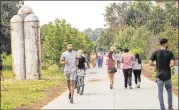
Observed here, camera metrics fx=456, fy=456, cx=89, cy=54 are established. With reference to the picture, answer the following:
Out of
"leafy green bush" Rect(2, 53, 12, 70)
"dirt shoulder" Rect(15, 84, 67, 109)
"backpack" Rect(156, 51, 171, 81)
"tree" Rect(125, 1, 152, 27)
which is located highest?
"tree" Rect(125, 1, 152, 27)

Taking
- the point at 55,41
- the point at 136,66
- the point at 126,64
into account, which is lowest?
the point at 136,66

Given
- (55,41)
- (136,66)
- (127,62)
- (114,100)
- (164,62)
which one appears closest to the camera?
(164,62)

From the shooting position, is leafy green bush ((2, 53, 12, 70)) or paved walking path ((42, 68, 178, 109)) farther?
leafy green bush ((2, 53, 12, 70))

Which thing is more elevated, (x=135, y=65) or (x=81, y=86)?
(x=135, y=65)

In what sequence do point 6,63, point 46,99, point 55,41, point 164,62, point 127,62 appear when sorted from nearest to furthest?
point 164,62, point 46,99, point 127,62, point 55,41, point 6,63

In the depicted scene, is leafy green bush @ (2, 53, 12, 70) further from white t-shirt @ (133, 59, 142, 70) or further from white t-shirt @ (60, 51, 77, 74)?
white t-shirt @ (60, 51, 77, 74)

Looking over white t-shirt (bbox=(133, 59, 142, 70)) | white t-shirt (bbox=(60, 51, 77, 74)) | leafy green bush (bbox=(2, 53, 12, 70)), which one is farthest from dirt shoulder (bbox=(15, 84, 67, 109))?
leafy green bush (bbox=(2, 53, 12, 70))

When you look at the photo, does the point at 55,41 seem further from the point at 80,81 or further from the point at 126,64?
the point at 80,81

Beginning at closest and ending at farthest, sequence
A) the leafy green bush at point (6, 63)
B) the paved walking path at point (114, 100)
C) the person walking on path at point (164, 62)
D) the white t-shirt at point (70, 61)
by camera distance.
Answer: the person walking on path at point (164, 62) → the paved walking path at point (114, 100) → the white t-shirt at point (70, 61) → the leafy green bush at point (6, 63)

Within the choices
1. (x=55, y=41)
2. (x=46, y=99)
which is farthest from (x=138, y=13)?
(x=46, y=99)

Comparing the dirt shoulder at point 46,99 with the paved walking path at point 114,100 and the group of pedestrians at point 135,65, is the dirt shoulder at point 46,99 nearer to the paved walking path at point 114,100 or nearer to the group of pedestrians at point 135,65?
the paved walking path at point 114,100

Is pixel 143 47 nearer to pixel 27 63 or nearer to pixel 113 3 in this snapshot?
pixel 27 63

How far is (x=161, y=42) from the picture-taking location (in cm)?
965

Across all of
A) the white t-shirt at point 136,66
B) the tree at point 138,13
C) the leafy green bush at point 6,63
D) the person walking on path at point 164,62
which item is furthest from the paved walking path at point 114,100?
the tree at point 138,13
